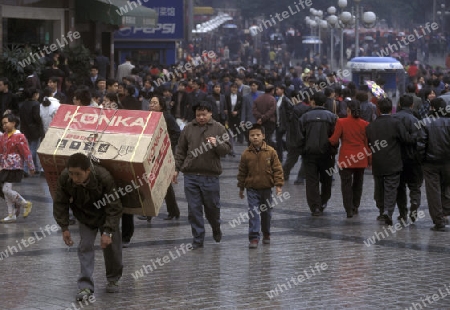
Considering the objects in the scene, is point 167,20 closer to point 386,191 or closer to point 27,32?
point 27,32

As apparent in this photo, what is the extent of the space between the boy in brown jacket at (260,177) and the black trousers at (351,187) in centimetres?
240

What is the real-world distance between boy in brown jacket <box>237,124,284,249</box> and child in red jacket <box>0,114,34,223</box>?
3085 mm

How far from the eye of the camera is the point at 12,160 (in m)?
14.1

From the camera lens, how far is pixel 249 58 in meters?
75.4

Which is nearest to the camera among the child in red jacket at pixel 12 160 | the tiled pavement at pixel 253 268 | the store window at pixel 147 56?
the tiled pavement at pixel 253 268

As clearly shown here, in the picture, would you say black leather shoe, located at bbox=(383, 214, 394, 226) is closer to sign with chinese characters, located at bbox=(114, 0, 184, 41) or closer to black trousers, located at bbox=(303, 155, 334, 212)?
A: black trousers, located at bbox=(303, 155, 334, 212)

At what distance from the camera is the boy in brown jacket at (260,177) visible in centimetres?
1226

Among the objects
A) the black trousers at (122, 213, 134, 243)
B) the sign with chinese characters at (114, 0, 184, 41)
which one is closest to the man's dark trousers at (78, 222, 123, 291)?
the black trousers at (122, 213, 134, 243)

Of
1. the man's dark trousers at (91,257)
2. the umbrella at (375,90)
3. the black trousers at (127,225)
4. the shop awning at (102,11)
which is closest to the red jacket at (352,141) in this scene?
the black trousers at (127,225)

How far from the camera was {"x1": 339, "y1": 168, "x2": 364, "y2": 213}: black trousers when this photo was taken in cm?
1455

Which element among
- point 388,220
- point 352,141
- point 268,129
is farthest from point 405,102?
point 268,129

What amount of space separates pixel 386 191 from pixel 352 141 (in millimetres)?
868

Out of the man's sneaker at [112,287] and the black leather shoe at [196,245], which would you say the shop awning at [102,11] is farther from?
the man's sneaker at [112,287]

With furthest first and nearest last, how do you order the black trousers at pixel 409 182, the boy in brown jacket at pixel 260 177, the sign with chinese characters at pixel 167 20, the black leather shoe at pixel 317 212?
1. the sign with chinese characters at pixel 167 20
2. the black leather shoe at pixel 317 212
3. the black trousers at pixel 409 182
4. the boy in brown jacket at pixel 260 177
